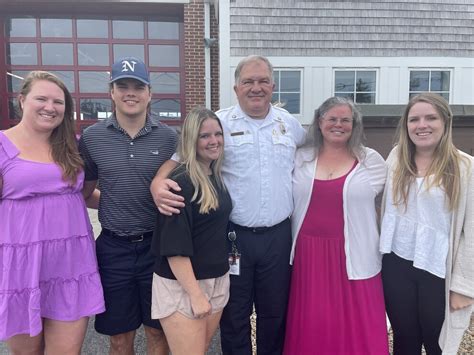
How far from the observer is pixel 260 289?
2.54m

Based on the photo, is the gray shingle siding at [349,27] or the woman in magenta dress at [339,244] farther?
the gray shingle siding at [349,27]

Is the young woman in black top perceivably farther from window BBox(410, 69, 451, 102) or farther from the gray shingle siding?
window BBox(410, 69, 451, 102)

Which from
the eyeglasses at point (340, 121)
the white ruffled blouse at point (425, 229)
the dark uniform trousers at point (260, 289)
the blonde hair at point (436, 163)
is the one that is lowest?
the dark uniform trousers at point (260, 289)

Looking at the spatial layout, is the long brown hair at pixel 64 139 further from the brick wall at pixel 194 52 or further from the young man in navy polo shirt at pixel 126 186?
the brick wall at pixel 194 52

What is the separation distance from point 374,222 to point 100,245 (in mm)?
1584

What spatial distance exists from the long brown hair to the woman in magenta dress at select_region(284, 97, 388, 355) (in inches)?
49.9

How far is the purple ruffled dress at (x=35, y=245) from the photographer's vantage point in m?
1.96

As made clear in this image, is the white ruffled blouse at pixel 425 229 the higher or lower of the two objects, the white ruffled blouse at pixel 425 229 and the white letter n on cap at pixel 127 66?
the lower

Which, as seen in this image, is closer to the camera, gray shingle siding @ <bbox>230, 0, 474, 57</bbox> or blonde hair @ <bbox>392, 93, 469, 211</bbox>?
blonde hair @ <bbox>392, 93, 469, 211</bbox>

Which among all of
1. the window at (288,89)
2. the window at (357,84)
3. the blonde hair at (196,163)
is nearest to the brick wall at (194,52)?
the window at (288,89)

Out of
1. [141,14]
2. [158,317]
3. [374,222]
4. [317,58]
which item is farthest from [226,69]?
[158,317]

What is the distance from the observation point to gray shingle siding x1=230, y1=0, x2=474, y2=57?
696cm

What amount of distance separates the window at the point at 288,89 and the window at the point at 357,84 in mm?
679

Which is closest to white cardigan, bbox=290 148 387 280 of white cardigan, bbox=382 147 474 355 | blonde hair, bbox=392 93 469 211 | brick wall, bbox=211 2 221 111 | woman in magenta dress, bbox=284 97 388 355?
woman in magenta dress, bbox=284 97 388 355
